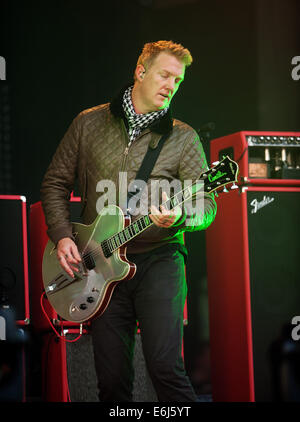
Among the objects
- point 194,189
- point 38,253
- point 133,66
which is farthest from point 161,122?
point 133,66

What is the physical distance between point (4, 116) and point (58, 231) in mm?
1684

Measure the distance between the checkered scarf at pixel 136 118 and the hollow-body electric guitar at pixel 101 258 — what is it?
0.37 meters

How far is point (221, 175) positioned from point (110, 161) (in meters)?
0.53

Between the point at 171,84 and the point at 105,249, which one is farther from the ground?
the point at 171,84

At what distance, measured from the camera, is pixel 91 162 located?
2.73 m

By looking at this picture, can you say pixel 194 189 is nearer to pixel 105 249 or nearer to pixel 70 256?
pixel 105 249

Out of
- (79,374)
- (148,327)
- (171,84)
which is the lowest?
(79,374)

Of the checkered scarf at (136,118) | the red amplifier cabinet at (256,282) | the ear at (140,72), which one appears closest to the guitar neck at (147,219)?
the checkered scarf at (136,118)

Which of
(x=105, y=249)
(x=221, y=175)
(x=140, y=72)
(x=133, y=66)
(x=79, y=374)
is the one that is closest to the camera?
(x=221, y=175)

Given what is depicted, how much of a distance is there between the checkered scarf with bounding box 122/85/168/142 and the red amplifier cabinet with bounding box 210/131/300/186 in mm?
829

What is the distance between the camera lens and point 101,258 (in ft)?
8.66

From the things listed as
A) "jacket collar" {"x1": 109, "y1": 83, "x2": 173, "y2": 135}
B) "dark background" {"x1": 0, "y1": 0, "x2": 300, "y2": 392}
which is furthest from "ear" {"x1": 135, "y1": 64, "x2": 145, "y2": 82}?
"dark background" {"x1": 0, "y1": 0, "x2": 300, "y2": 392}

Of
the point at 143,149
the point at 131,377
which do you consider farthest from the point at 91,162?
the point at 131,377

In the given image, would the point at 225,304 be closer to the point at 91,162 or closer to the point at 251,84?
the point at 91,162
